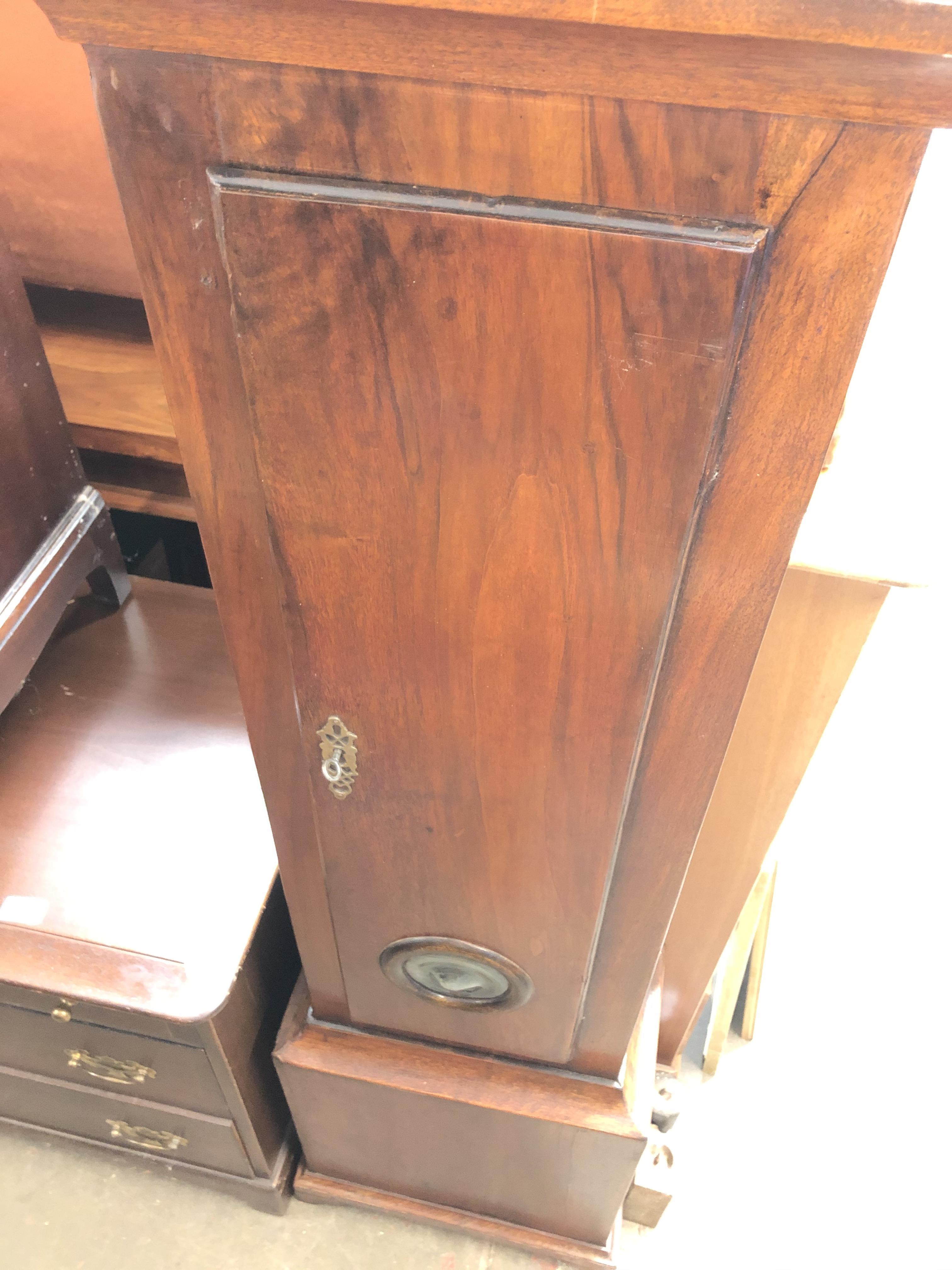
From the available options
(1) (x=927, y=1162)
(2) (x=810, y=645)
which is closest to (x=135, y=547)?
(2) (x=810, y=645)

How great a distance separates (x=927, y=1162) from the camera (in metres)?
1.21

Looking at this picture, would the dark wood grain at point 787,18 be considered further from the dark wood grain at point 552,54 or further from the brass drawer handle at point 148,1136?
the brass drawer handle at point 148,1136

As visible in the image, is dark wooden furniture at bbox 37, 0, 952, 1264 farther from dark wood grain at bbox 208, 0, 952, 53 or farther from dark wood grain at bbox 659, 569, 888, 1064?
dark wood grain at bbox 659, 569, 888, 1064

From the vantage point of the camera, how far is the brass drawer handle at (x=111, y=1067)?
3.19ft

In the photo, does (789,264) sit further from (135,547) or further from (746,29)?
(135,547)

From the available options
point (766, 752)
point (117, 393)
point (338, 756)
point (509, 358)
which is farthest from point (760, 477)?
point (117, 393)

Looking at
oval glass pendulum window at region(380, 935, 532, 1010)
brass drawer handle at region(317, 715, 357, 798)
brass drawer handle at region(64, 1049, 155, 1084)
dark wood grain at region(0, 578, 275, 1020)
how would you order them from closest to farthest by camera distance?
brass drawer handle at region(317, 715, 357, 798), oval glass pendulum window at region(380, 935, 532, 1010), dark wood grain at region(0, 578, 275, 1020), brass drawer handle at region(64, 1049, 155, 1084)

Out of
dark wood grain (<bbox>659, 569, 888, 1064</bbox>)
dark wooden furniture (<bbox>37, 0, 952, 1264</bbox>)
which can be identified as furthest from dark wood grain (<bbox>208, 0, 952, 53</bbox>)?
dark wood grain (<bbox>659, 569, 888, 1064</bbox>)

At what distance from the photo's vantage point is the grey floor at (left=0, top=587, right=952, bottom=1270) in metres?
1.14

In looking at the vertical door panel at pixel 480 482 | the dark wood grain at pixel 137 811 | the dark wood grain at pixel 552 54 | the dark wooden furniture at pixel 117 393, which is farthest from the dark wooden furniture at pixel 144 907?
the dark wood grain at pixel 552 54

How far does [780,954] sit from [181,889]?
3.07 feet

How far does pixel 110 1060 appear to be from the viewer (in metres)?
0.98

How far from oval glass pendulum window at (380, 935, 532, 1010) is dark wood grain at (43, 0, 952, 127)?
0.61m

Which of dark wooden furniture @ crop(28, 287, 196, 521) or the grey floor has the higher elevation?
dark wooden furniture @ crop(28, 287, 196, 521)
